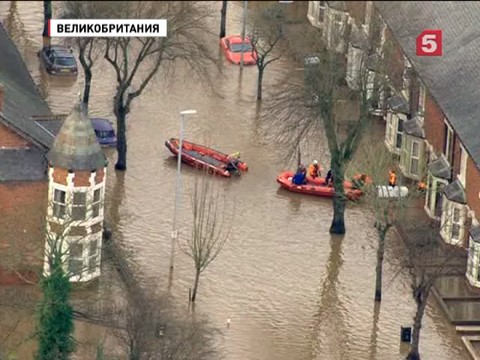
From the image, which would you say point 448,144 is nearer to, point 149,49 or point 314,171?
point 314,171

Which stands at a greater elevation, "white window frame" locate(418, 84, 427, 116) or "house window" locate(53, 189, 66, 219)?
"white window frame" locate(418, 84, 427, 116)

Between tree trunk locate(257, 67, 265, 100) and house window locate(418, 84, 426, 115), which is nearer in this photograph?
house window locate(418, 84, 426, 115)

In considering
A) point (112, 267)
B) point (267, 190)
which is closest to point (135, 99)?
point (267, 190)

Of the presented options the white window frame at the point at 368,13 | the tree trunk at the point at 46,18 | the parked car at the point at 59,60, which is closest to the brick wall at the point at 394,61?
the white window frame at the point at 368,13

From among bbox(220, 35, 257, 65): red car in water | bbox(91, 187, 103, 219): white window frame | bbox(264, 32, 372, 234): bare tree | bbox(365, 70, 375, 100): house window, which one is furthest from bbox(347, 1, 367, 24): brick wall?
bbox(91, 187, 103, 219): white window frame

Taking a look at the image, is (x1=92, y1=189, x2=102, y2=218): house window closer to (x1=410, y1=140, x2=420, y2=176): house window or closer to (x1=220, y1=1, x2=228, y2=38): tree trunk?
(x1=410, y1=140, x2=420, y2=176): house window
